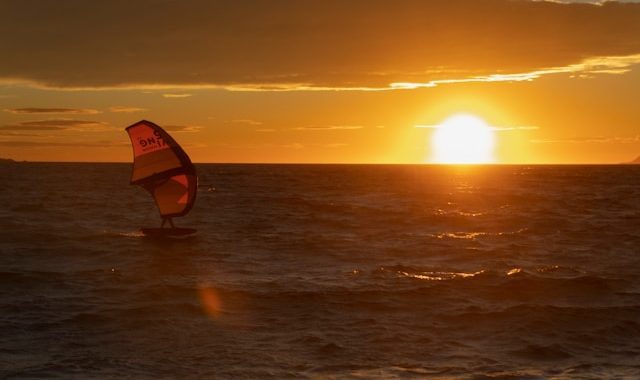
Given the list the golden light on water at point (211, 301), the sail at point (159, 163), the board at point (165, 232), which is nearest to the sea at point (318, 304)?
the golden light on water at point (211, 301)

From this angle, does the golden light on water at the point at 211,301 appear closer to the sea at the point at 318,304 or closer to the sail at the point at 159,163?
the sea at the point at 318,304

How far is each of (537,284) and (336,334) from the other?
33.7 ft

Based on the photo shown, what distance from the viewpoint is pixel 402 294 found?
78.1ft

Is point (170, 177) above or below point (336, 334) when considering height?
above

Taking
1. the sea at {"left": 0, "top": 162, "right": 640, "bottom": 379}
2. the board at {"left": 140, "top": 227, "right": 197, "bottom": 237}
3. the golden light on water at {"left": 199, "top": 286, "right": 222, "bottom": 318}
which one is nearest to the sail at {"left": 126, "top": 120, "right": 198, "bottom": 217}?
the board at {"left": 140, "top": 227, "right": 197, "bottom": 237}

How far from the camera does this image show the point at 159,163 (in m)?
37.9

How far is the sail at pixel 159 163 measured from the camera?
123 feet

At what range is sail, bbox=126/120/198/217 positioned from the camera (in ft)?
123

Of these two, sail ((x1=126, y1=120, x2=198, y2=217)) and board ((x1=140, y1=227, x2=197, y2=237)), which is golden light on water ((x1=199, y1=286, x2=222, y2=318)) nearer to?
board ((x1=140, y1=227, x2=197, y2=237))

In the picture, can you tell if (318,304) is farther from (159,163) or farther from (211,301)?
(159,163)

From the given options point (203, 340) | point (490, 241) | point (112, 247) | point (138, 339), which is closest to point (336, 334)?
point (203, 340)

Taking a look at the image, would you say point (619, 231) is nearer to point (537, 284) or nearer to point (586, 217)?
point (586, 217)

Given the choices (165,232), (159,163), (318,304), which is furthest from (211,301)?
(159,163)

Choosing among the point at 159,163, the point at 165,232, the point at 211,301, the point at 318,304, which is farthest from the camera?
the point at 165,232
